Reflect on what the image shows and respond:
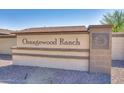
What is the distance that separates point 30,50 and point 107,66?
14.5ft

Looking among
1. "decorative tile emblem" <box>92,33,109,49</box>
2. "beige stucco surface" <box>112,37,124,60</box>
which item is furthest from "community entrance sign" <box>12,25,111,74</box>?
"beige stucco surface" <box>112,37,124,60</box>

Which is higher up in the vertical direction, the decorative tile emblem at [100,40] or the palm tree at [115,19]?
the palm tree at [115,19]

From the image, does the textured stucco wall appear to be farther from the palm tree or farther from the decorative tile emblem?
the palm tree

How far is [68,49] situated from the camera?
923 cm

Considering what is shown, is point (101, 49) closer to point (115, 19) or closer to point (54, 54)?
point (54, 54)

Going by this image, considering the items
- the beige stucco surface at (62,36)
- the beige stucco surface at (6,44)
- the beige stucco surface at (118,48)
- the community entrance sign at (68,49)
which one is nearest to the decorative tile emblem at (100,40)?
the community entrance sign at (68,49)

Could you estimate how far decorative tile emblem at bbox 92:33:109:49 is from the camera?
824 cm

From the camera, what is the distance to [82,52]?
29.2ft

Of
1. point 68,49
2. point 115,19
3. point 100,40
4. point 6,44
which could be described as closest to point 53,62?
point 68,49

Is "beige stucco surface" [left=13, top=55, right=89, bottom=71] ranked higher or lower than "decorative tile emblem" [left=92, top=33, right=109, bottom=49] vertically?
lower

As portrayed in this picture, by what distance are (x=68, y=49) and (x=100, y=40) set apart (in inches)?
67.9

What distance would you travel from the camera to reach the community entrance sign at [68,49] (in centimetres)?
834

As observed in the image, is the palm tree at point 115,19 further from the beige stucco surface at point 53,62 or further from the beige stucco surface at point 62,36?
the beige stucco surface at point 53,62
